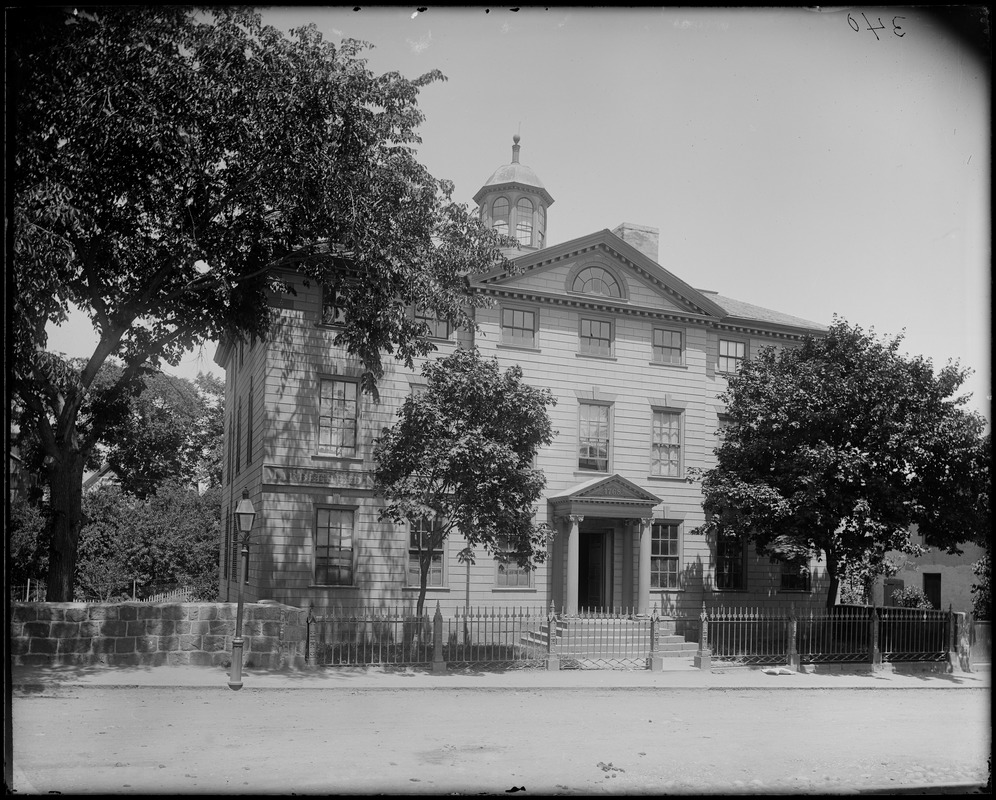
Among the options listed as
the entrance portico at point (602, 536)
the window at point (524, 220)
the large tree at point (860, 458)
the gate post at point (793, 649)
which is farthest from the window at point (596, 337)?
the gate post at point (793, 649)

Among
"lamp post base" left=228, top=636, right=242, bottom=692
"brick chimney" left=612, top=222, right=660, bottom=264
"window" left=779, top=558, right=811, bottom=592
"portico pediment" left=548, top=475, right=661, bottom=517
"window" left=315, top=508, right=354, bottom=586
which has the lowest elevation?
"lamp post base" left=228, top=636, right=242, bottom=692

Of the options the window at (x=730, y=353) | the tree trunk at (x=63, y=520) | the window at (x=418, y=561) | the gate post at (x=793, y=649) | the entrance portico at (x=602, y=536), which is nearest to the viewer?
the tree trunk at (x=63, y=520)

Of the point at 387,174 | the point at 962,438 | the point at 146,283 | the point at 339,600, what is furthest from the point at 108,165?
the point at 962,438

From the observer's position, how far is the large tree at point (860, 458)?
2230 cm

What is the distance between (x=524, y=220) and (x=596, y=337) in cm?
731

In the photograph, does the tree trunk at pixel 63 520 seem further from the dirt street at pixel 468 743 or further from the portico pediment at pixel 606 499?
the portico pediment at pixel 606 499

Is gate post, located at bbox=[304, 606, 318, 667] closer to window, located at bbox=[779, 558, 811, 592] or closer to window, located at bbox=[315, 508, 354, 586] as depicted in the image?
window, located at bbox=[315, 508, 354, 586]

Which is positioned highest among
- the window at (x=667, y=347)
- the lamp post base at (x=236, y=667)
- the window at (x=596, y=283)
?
the window at (x=596, y=283)

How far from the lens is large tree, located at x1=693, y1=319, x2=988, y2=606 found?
73.2 ft

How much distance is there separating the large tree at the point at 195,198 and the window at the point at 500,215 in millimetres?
12794

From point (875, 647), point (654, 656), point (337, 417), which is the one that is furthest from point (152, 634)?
point (875, 647)

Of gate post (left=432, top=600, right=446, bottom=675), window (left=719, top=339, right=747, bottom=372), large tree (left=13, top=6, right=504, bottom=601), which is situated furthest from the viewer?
window (left=719, top=339, right=747, bottom=372)

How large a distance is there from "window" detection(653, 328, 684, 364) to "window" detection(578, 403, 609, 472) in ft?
8.81

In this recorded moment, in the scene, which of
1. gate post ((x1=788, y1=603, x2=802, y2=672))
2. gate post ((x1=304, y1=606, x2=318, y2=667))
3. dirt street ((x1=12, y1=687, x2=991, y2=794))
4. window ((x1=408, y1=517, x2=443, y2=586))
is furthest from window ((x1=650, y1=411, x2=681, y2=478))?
gate post ((x1=304, y1=606, x2=318, y2=667))
